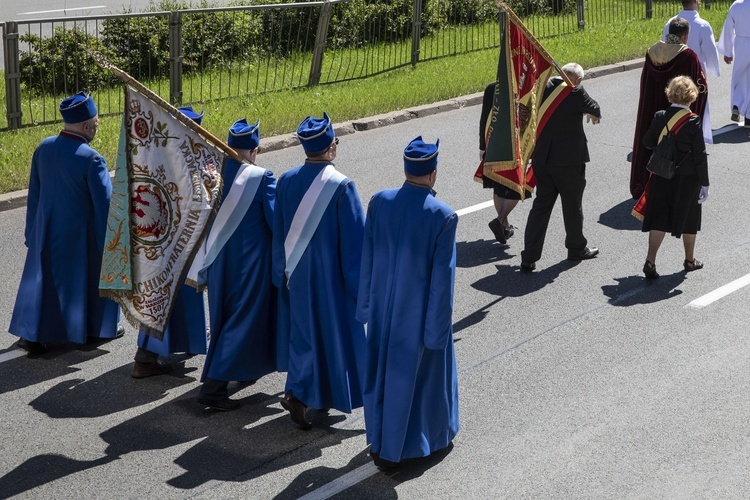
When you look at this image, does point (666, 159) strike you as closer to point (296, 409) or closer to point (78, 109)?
point (296, 409)

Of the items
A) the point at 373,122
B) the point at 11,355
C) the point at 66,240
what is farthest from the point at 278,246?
the point at 373,122

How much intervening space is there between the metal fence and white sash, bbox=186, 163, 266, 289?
703 cm

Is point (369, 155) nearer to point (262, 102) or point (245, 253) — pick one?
point (262, 102)

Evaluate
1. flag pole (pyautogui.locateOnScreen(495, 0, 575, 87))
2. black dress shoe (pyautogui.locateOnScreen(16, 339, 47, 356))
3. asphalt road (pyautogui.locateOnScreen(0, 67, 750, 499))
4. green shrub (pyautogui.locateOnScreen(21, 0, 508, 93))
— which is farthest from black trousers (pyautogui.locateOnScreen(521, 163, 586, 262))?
green shrub (pyautogui.locateOnScreen(21, 0, 508, 93))

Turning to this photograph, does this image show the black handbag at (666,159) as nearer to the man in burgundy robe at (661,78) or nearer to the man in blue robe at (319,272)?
the man in burgundy robe at (661,78)

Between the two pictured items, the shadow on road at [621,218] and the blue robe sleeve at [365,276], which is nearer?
the blue robe sleeve at [365,276]

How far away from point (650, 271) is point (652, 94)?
9.18 ft

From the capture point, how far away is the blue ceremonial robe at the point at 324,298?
6.65 meters

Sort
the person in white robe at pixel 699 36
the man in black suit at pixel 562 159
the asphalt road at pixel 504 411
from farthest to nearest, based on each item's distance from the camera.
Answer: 1. the person in white robe at pixel 699 36
2. the man in black suit at pixel 562 159
3. the asphalt road at pixel 504 411

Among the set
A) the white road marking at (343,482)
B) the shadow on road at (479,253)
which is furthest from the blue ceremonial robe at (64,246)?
A: the shadow on road at (479,253)

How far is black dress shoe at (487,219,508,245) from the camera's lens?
392 inches

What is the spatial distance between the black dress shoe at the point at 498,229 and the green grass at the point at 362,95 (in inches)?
169

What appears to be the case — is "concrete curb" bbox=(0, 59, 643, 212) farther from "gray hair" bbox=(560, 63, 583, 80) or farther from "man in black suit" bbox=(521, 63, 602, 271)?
"gray hair" bbox=(560, 63, 583, 80)

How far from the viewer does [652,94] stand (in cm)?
1135
